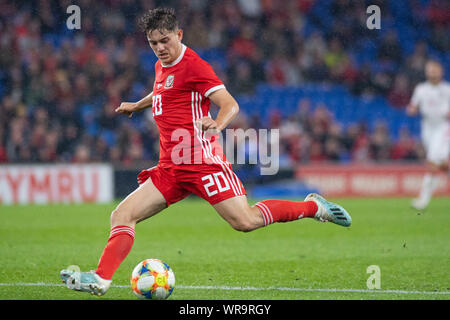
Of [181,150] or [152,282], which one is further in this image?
[181,150]

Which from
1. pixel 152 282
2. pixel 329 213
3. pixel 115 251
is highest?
pixel 329 213

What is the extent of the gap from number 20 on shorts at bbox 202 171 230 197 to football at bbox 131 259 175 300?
71 centimetres

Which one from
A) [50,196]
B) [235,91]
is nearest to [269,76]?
[235,91]

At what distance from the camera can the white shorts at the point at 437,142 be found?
Result: 1267cm

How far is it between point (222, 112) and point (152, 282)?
135 centimetres

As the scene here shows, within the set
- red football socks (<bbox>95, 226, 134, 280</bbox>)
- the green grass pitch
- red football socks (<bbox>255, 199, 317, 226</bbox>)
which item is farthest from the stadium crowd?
red football socks (<bbox>95, 226, 134, 280</bbox>)

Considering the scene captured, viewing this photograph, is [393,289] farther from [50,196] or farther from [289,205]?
[50,196]

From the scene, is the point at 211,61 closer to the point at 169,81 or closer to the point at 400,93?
the point at 400,93

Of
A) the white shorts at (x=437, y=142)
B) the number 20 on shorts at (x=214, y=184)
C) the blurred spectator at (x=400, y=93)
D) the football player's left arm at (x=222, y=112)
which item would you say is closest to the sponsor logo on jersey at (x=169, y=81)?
the football player's left arm at (x=222, y=112)

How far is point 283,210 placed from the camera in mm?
5883

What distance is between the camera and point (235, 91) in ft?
64.3

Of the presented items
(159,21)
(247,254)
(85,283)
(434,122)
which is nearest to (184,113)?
(159,21)

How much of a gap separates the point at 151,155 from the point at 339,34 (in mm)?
8067

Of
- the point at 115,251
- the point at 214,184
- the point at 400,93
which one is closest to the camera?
the point at 115,251
